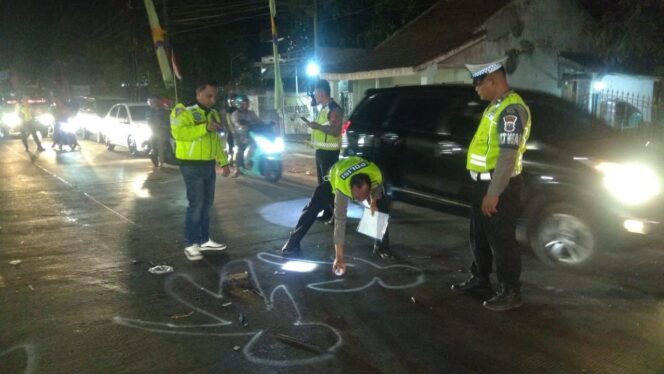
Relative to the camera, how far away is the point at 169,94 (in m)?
21.5

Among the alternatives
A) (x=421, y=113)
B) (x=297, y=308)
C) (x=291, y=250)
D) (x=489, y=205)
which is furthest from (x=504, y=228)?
(x=421, y=113)

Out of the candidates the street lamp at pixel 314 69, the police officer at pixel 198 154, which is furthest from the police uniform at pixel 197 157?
the street lamp at pixel 314 69

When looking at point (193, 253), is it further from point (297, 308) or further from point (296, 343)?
point (296, 343)

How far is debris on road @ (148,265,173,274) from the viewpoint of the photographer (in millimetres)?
5552

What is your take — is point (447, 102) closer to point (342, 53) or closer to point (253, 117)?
point (253, 117)

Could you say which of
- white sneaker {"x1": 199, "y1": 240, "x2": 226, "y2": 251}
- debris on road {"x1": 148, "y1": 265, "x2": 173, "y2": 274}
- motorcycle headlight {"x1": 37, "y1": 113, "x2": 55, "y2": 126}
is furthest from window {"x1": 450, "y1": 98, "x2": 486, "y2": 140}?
motorcycle headlight {"x1": 37, "y1": 113, "x2": 55, "y2": 126}

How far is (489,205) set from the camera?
419 cm

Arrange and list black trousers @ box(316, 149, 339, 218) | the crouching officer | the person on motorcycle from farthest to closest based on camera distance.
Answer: the person on motorcycle < black trousers @ box(316, 149, 339, 218) < the crouching officer

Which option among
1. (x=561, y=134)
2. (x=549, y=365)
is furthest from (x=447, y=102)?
(x=549, y=365)

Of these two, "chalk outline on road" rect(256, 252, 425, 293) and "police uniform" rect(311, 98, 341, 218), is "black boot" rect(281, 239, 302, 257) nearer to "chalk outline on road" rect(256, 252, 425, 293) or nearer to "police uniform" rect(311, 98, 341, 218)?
"chalk outline on road" rect(256, 252, 425, 293)

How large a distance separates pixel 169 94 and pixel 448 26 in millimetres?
10841

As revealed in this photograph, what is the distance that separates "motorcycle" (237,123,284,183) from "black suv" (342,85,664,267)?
4.41 metres

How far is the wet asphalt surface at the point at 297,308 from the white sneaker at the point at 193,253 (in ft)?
0.40

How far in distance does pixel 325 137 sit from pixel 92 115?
16.4 m
